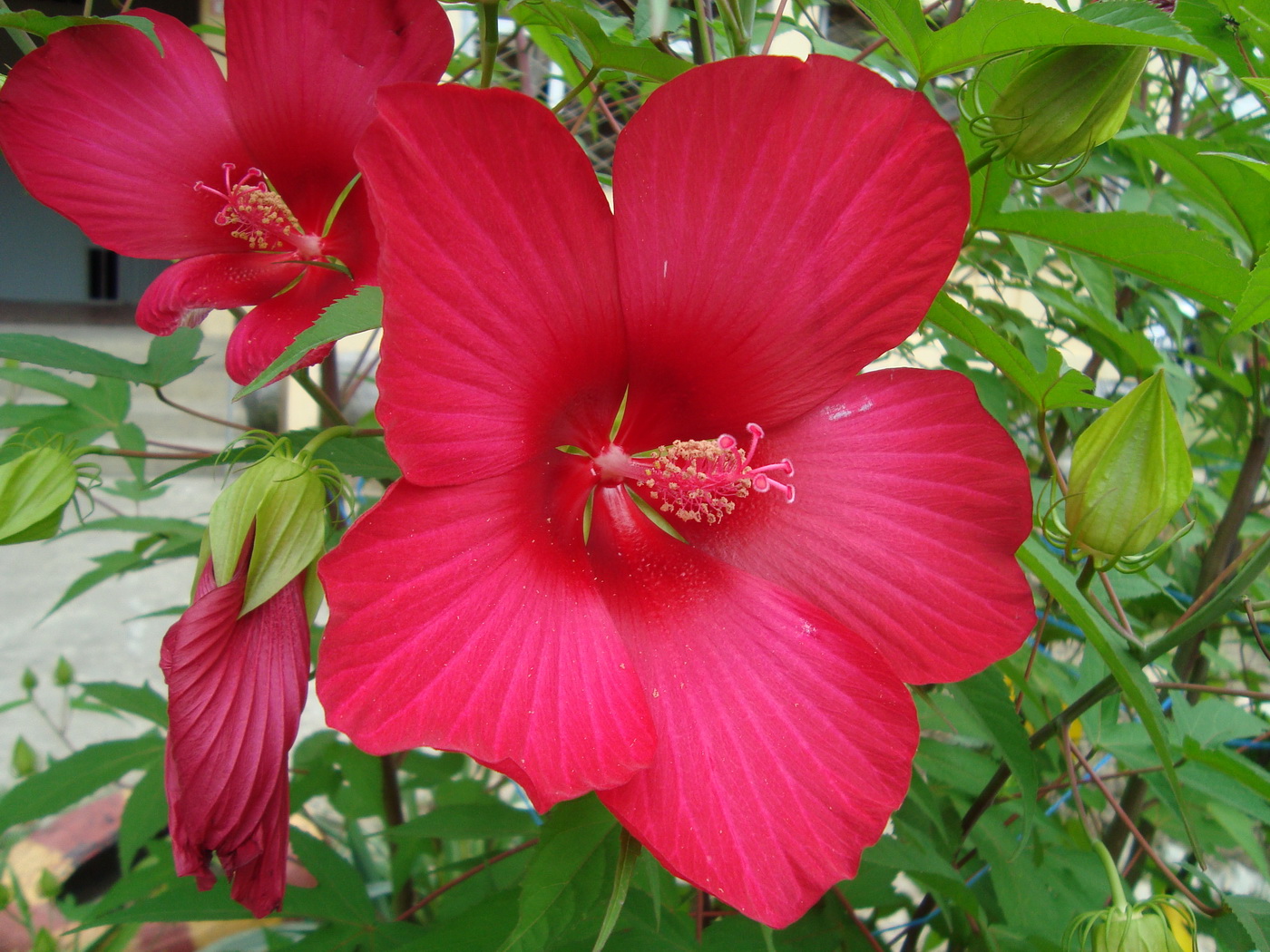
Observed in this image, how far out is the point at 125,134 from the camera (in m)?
0.43

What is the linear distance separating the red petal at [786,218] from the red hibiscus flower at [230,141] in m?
0.14

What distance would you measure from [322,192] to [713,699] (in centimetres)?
35

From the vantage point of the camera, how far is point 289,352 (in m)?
Result: 0.33

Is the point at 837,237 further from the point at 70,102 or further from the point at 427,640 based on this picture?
the point at 70,102

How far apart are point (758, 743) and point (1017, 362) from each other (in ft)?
0.80

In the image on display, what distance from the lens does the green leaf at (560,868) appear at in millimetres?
428

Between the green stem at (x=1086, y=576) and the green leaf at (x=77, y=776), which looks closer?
the green stem at (x=1086, y=576)

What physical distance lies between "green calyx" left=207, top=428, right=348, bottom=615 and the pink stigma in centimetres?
15

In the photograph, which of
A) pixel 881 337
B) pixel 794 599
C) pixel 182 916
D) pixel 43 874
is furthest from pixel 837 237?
pixel 43 874

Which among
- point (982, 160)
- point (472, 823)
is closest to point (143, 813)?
point (472, 823)

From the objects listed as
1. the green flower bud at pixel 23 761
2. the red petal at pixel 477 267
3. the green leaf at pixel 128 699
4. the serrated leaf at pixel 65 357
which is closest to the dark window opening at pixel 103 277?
the green flower bud at pixel 23 761

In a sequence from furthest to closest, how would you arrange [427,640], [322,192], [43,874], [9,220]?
[9,220], [43,874], [322,192], [427,640]

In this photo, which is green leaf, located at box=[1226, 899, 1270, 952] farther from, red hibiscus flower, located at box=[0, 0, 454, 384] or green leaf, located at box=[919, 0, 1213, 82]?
red hibiscus flower, located at box=[0, 0, 454, 384]

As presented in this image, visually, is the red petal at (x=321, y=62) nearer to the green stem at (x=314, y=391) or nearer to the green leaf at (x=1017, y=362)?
the green stem at (x=314, y=391)
